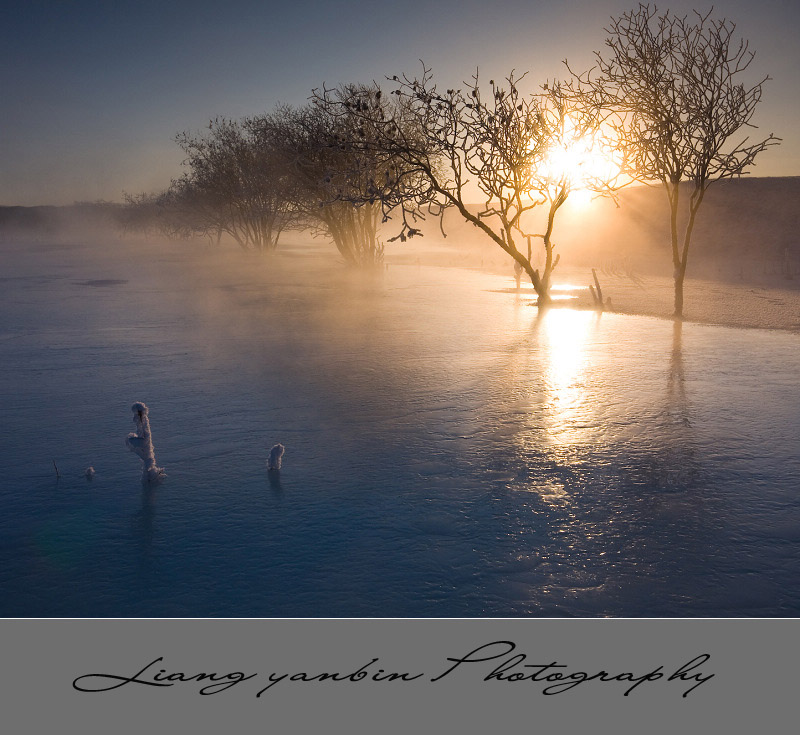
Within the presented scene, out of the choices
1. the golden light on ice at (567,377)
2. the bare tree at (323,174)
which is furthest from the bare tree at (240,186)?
the golden light on ice at (567,377)

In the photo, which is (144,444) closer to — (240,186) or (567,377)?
(567,377)

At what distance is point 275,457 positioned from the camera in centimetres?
584

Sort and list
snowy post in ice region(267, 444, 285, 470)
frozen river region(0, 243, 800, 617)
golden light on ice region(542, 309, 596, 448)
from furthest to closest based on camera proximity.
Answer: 1. golden light on ice region(542, 309, 596, 448)
2. snowy post in ice region(267, 444, 285, 470)
3. frozen river region(0, 243, 800, 617)

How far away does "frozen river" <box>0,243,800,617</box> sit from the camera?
4012mm

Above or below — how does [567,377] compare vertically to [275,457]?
above

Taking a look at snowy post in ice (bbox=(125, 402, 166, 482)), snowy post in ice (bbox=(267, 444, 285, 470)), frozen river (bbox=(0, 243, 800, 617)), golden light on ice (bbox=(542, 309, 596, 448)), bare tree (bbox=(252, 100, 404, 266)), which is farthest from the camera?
bare tree (bbox=(252, 100, 404, 266))

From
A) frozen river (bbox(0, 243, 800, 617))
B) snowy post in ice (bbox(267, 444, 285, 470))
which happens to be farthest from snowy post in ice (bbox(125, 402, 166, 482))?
snowy post in ice (bbox(267, 444, 285, 470))

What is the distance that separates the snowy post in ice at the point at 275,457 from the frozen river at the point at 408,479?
14 centimetres

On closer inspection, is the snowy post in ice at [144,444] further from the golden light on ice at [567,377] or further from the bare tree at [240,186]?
the bare tree at [240,186]

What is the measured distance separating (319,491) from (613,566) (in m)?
2.28

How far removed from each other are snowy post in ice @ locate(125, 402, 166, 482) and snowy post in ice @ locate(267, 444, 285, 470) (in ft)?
2.83

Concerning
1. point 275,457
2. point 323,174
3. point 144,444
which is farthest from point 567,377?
point 323,174

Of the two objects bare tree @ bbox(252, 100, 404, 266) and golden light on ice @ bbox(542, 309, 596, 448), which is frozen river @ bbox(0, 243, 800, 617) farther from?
bare tree @ bbox(252, 100, 404, 266)

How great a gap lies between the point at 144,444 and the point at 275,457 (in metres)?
1.02
